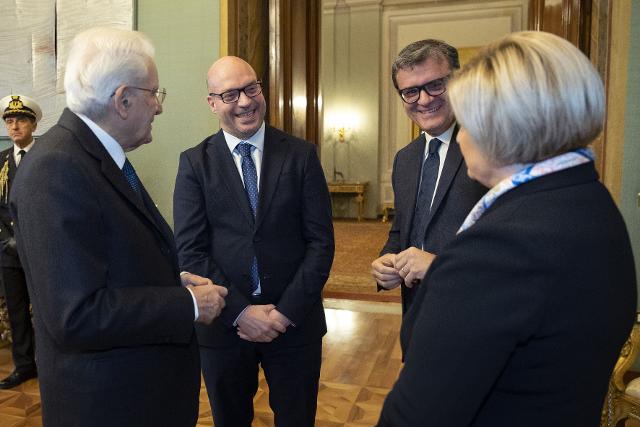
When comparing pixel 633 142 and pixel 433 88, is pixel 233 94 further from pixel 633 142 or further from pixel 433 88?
pixel 633 142

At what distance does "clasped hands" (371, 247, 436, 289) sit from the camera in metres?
1.61

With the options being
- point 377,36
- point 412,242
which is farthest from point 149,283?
point 377,36

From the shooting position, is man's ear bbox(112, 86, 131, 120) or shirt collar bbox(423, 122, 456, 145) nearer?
man's ear bbox(112, 86, 131, 120)

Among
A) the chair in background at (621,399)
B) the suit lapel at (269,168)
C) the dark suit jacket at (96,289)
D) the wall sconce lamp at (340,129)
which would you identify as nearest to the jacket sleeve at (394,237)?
the suit lapel at (269,168)

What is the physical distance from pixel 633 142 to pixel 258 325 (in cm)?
254

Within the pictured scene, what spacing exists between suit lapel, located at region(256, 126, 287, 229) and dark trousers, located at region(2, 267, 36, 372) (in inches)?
98.3

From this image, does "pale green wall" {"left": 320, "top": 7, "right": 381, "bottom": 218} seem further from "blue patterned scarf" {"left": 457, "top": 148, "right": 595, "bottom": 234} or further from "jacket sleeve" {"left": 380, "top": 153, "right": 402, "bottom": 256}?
"blue patterned scarf" {"left": 457, "top": 148, "right": 595, "bottom": 234}

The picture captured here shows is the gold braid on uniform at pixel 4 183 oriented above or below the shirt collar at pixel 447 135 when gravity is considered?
below

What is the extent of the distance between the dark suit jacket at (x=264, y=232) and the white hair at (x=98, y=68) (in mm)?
684

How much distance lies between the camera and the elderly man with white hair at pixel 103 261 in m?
1.24

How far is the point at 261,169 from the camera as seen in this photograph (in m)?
2.06

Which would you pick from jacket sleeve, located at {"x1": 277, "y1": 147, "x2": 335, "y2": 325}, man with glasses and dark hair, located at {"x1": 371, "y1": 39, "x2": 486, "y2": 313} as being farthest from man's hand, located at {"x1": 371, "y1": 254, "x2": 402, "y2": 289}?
jacket sleeve, located at {"x1": 277, "y1": 147, "x2": 335, "y2": 325}

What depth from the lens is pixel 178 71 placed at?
3795mm

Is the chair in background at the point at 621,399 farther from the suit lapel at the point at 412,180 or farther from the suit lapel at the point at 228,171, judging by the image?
the suit lapel at the point at 228,171
